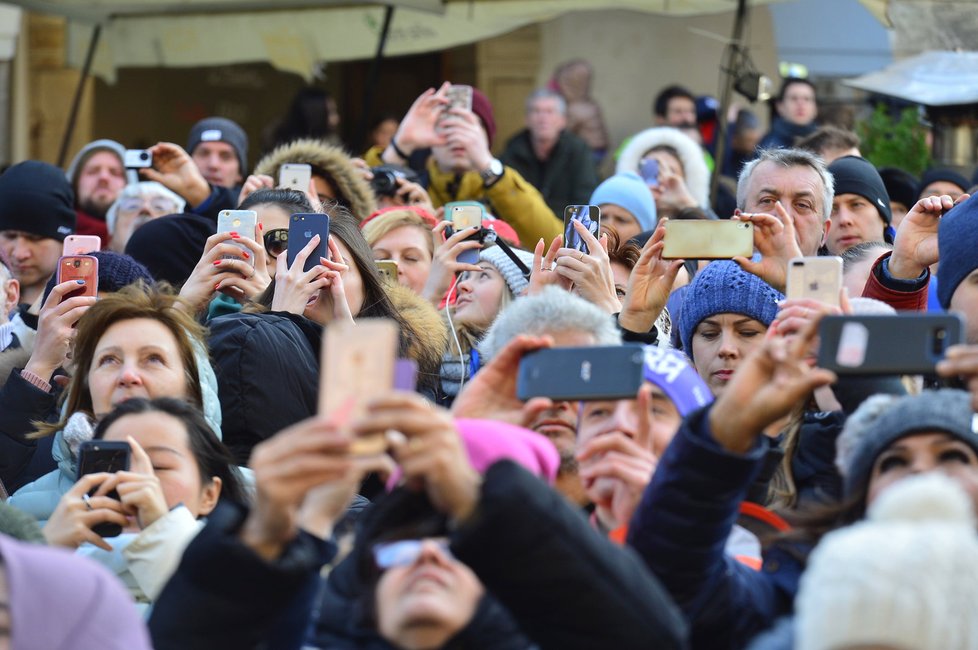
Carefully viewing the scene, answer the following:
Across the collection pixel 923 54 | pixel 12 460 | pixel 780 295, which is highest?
pixel 923 54

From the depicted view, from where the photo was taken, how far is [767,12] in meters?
13.7

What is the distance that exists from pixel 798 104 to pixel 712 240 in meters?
5.67

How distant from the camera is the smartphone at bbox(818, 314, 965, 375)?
3.43 metres

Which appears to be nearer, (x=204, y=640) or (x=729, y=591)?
(x=204, y=640)

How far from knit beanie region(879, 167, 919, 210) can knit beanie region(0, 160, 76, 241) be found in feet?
11.5

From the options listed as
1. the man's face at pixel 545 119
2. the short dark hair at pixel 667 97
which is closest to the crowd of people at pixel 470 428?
the man's face at pixel 545 119

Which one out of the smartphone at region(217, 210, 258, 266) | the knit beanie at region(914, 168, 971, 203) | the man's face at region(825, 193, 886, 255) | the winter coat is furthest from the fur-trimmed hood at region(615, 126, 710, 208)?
the smartphone at region(217, 210, 258, 266)

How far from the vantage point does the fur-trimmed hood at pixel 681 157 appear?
345 inches

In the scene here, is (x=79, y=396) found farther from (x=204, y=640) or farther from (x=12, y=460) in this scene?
(x=204, y=640)

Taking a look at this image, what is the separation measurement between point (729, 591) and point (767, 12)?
10.6 metres

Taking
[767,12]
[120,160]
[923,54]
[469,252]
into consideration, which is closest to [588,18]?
[767,12]

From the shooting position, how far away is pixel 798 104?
34.8 feet

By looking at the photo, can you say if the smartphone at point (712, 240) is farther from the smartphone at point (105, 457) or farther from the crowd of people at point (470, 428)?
the smartphone at point (105, 457)

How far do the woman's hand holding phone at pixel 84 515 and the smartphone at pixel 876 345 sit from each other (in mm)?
1726
